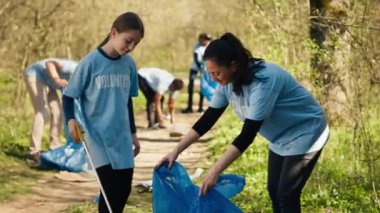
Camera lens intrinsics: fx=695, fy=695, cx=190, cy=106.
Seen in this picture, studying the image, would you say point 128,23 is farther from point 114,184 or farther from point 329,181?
point 329,181

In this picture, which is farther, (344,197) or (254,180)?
(254,180)

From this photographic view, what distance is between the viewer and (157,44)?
22906 mm

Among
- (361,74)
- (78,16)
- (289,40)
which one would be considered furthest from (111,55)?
(78,16)

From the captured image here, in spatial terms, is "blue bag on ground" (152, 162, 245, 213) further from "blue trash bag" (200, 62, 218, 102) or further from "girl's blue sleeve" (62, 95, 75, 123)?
"blue trash bag" (200, 62, 218, 102)

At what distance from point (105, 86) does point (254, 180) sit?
2974 millimetres

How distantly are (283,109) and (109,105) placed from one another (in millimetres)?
1174

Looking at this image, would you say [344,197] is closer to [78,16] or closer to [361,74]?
[361,74]

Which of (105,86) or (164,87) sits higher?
(105,86)

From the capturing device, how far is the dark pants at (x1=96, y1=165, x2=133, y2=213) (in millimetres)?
4574

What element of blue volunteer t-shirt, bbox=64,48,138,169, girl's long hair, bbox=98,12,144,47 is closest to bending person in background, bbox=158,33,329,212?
blue volunteer t-shirt, bbox=64,48,138,169

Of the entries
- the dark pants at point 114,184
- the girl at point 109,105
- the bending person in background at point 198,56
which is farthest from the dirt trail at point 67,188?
the bending person in background at point 198,56

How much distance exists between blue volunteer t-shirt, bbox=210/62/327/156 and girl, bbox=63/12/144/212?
2.31 feet

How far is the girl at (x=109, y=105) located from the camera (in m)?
4.43

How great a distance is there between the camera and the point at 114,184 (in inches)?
181
